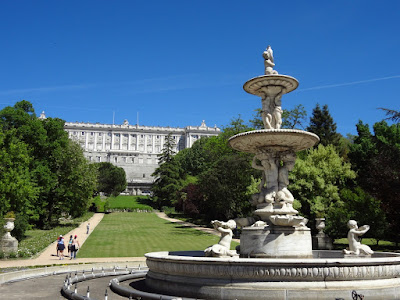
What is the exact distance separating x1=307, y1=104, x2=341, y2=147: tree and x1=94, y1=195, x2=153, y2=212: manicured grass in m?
35.0

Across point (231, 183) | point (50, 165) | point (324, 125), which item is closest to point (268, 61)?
point (231, 183)

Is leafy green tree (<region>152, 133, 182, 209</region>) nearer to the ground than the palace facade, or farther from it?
nearer to the ground

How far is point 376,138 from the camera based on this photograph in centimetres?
3956

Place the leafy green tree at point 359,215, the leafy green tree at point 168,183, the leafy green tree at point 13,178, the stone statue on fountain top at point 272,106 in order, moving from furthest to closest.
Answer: the leafy green tree at point 168,183 → the leafy green tree at point 13,178 → the leafy green tree at point 359,215 → the stone statue on fountain top at point 272,106

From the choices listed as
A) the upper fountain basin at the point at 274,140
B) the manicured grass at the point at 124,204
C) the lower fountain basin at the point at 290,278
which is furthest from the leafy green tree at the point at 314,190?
the manicured grass at the point at 124,204

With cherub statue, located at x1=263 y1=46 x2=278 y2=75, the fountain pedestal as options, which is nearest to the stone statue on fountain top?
cherub statue, located at x1=263 y1=46 x2=278 y2=75

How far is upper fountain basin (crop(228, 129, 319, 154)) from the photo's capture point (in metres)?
11.0

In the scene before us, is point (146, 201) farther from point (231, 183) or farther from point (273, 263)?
point (273, 263)

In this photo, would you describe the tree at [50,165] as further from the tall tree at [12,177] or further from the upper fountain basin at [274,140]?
the upper fountain basin at [274,140]

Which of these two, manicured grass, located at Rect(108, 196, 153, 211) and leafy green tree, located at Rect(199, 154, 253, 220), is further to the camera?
manicured grass, located at Rect(108, 196, 153, 211)

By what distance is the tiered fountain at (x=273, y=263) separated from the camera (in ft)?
27.1

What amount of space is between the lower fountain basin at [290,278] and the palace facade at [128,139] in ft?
449

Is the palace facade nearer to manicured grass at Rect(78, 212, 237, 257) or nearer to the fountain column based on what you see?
manicured grass at Rect(78, 212, 237, 257)

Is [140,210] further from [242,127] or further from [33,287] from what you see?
[33,287]
